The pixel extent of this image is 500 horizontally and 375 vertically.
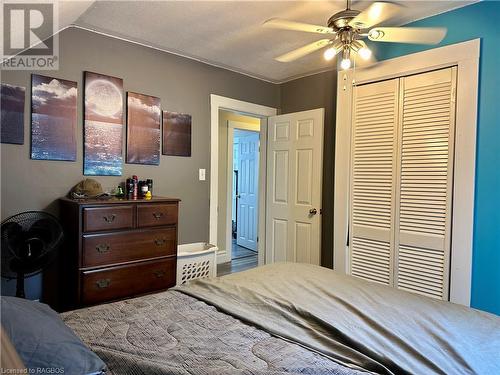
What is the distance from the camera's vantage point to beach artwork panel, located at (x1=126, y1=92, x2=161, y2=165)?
283 centimetres

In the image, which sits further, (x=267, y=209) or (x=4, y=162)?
(x=267, y=209)

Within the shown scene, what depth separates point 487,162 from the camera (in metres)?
2.13

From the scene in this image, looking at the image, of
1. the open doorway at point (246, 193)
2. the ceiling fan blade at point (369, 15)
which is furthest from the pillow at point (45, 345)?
the open doorway at point (246, 193)

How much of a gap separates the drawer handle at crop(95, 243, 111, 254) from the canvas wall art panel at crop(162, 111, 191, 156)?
3.68ft

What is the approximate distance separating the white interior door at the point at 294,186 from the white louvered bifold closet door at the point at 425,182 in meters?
0.94

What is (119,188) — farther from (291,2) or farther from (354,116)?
(354,116)

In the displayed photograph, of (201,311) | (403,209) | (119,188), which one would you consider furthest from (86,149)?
(403,209)

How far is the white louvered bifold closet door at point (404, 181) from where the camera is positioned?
235 centimetres

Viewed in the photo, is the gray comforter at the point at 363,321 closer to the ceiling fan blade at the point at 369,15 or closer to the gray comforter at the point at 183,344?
the gray comforter at the point at 183,344

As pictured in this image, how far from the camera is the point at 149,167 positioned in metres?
2.96

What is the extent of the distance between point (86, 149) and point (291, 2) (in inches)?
74.4

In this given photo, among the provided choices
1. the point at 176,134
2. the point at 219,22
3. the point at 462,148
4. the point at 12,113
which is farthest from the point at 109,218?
the point at 462,148

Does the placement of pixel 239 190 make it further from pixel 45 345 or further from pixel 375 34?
pixel 45 345

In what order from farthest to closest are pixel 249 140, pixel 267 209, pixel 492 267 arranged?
pixel 249 140
pixel 267 209
pixel 492 267
